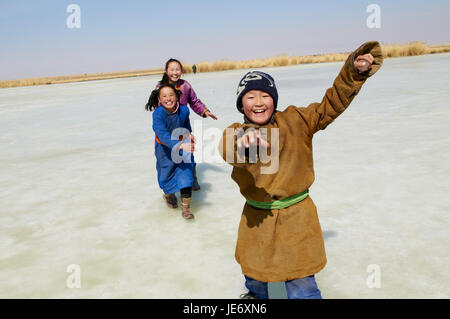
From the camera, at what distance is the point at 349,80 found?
144cm

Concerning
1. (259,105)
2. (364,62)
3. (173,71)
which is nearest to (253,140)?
(259,105)

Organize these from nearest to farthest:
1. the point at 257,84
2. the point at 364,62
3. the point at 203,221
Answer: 1. the point at 364,62
2. the point at 257,84
3. the point at 203,221

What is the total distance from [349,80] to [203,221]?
1.80 m

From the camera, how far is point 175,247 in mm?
2482

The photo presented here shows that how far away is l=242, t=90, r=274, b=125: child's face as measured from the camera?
152cm

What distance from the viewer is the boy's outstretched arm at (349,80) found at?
1403mm

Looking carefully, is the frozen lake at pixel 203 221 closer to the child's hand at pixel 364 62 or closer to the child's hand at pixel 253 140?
the child's hand at pixel 253 140

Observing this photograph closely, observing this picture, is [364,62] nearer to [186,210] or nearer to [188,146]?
[188,146]

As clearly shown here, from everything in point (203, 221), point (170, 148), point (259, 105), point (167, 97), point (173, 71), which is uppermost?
point (173, 71)

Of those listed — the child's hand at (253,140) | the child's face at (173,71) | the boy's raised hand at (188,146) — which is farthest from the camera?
the child's face at (173,71)

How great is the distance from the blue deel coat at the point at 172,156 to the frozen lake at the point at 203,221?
299 millimetres

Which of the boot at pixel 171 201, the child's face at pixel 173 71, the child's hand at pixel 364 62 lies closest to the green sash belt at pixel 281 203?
the child's hand at pixel 364 62

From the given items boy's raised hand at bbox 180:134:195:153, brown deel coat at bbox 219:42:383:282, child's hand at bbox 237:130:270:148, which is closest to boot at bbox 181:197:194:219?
boy's raised hand at bbox 180:134:195:153

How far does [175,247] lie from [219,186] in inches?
51.3
